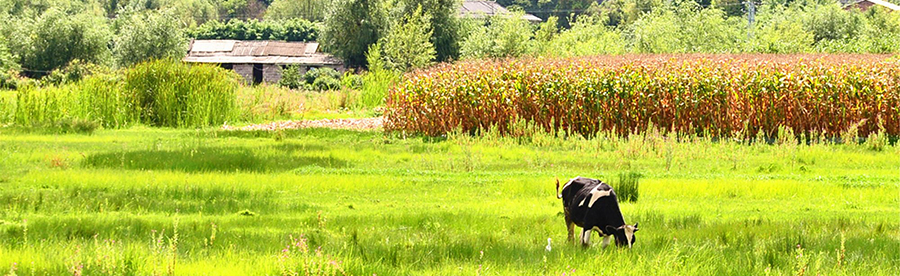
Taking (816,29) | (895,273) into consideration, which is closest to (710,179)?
(895,273)

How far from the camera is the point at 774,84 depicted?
2416 cm

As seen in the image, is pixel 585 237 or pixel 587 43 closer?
pixel 585 237

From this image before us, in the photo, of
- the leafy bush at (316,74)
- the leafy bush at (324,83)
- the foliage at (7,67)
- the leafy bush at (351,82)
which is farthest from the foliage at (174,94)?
the leafy bush at (316,74)

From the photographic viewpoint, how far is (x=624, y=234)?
316 inches

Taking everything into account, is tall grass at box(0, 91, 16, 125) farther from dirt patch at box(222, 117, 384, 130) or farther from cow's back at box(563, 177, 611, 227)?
cow's back at box(563, 177, 611, 227)

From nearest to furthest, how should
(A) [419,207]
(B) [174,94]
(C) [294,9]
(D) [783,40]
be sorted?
1. (A) [419,207]
2. (B) [174,94]
3. (D) [783,40]
4. (C) [294,9]

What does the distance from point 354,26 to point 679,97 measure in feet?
188

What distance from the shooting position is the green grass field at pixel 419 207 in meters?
7.37

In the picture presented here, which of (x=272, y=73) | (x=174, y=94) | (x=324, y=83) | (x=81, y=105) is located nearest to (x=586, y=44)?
(x=324, y=83)

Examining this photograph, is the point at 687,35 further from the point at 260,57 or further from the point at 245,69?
the point at 260,57

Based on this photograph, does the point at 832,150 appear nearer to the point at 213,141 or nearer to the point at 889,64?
the point at 889,64

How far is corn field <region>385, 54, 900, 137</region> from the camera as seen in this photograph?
79.5 ft

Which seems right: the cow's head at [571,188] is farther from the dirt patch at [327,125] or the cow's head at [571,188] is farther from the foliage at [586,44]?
the foliage at [586,44]

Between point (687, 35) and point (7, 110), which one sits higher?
point (687, 35)
